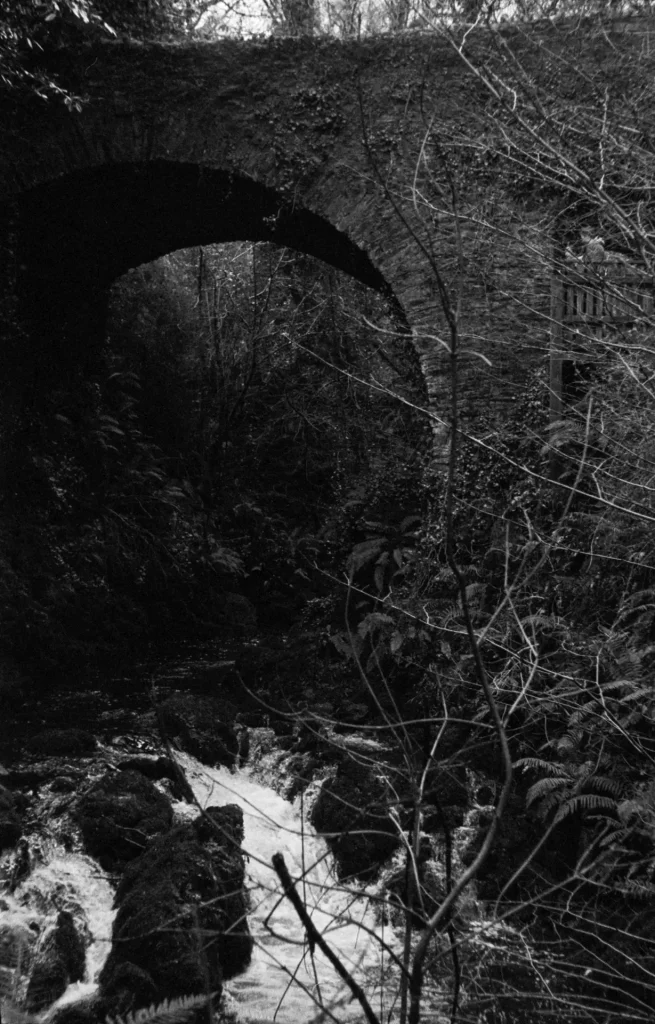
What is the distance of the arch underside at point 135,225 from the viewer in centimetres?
761

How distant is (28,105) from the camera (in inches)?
293

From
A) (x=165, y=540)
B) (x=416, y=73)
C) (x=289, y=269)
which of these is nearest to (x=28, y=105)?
(x=416, y=73)

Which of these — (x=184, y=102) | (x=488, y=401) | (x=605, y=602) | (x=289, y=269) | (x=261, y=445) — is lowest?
(x=605, y=602)

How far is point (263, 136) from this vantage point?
7379mm

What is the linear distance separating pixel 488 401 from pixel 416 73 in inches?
107

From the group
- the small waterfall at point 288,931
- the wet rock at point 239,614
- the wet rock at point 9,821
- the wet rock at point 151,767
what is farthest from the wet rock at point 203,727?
the wet rock at point 239,614

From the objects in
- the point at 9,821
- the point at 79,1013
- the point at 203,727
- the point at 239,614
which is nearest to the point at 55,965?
the point at 79,1013

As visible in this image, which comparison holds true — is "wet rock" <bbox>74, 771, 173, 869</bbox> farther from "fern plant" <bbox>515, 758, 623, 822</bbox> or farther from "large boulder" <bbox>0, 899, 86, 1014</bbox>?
"fern plant" <bbox>515, 758, 623, 822</bbox>

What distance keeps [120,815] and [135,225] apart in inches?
222

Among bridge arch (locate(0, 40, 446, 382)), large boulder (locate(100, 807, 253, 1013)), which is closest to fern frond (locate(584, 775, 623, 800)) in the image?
large boulder (locate(100, 807, 253, 1013))

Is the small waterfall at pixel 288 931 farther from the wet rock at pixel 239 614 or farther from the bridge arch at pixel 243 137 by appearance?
the wet rock at pixel 239 614

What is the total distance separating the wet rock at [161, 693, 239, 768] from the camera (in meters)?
6.25

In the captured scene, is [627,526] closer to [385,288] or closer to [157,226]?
[385,288]

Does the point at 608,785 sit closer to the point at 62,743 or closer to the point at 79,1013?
the point at 79,1013
